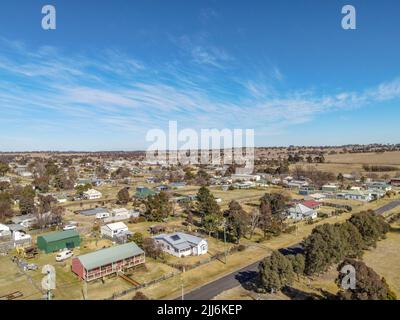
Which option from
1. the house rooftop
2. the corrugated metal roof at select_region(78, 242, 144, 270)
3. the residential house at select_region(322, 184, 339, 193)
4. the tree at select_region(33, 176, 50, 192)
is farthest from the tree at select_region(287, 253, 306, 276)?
the tree at select_region(33, 176, 50, 192)

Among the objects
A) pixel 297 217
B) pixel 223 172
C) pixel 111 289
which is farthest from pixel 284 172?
pixel 111 289

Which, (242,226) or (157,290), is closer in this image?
(157,290)

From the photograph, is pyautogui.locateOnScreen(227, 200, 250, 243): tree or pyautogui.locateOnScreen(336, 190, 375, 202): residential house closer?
pyautogui.locateOnScreen(227, 200, 250, 243): tree

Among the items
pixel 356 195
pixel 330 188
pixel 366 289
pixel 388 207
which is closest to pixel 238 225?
pixel 366 289

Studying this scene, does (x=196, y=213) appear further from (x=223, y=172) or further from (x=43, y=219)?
(x=223, y=172)

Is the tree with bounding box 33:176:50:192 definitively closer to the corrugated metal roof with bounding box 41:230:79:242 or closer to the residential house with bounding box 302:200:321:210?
the corrugated metal roof with bounding box 41:230:79:242

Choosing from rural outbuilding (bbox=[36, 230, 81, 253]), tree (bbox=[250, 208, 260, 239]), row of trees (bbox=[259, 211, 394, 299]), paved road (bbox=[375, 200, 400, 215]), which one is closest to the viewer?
row of trees (bbox=[259, 211, 394, 299])

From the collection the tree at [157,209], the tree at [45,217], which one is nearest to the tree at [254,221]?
the tree at [157,209]
